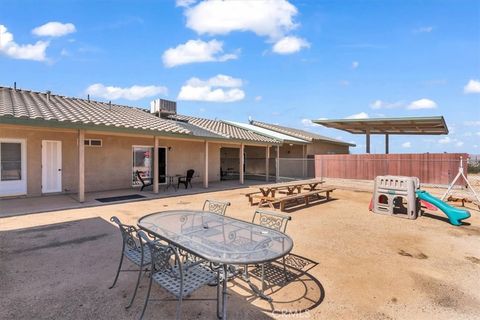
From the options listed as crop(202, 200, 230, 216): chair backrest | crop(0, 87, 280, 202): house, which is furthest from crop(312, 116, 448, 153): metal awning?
crop(202, 200, 230, 216): chair backrest

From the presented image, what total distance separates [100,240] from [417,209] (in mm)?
8725

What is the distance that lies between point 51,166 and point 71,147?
3.26 feet

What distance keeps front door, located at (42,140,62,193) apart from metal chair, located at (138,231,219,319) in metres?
9.37

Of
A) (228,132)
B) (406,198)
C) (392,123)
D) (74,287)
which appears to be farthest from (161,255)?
(392,123)

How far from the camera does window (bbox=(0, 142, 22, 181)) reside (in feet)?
30.1

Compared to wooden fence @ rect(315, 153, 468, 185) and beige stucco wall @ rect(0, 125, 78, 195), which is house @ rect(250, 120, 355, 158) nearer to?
wooden fence @ rect(315, 153, 468, 185)

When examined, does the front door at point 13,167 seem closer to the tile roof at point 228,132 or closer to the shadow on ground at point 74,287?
the shadow on ground at point 74,287

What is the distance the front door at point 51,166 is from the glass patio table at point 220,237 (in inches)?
318

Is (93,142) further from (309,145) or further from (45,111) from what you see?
(309,145)

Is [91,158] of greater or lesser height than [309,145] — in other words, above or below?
below

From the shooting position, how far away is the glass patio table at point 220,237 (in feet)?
9.25

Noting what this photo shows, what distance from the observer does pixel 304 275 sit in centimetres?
398

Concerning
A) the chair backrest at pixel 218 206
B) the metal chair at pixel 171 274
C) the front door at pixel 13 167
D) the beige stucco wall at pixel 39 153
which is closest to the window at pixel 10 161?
the front door at pixel 13 167

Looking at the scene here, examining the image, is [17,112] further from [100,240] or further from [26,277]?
[26,277]
